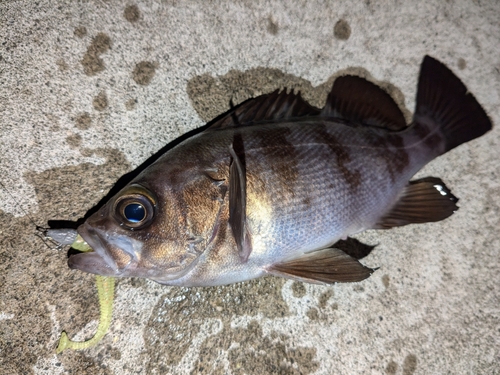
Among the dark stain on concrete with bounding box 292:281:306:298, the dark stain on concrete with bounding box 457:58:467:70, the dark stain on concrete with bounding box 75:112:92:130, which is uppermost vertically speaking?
the dark stain on concrete with bounding box 457:58:467:70

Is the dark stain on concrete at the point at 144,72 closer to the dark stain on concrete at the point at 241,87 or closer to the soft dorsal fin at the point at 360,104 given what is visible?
the dark stain on concrete at the point at 241,87

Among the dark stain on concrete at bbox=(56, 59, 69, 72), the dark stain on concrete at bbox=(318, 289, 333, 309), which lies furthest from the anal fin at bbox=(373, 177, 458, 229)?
the dark stain on concrete at bbox=(56, 59, 69, 72)

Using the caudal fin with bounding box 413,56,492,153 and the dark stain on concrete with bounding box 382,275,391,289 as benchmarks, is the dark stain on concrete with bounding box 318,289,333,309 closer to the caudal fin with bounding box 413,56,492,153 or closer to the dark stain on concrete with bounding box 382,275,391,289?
the dark stain on concrete with bounding box 382,275,391,289

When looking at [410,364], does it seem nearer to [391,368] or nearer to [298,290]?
[391,368]

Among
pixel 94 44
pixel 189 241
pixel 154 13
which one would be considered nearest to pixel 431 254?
pixel 189 241

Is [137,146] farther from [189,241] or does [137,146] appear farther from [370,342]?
[370,342]

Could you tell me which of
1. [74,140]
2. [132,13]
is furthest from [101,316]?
[132,13]

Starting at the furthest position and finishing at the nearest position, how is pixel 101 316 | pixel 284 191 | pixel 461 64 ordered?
pixel 461 64
pixel 101 316
pixel 284 191

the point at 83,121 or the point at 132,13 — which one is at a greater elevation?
the point at 132,13
